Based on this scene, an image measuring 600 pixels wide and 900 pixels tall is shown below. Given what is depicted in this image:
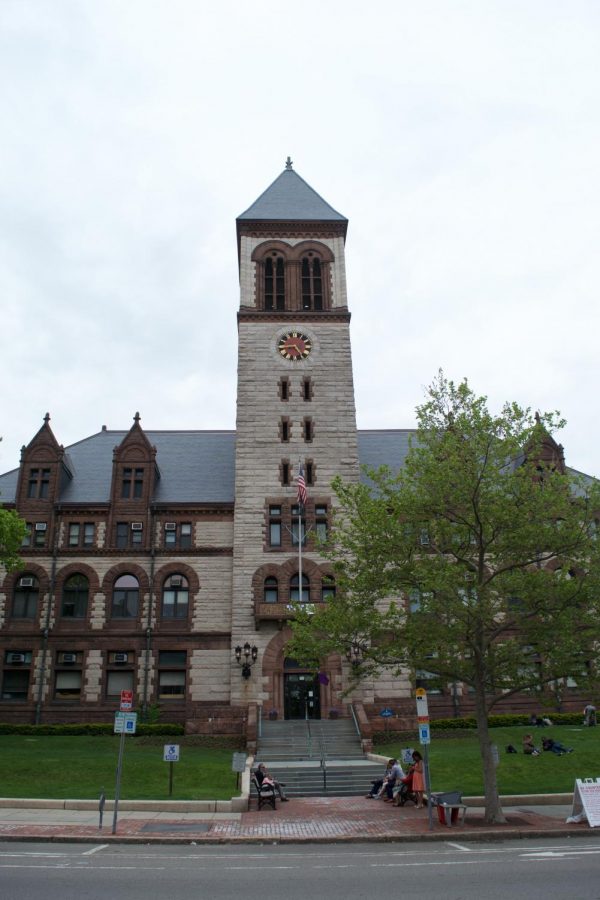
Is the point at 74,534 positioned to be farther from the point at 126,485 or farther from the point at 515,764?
the point at 515,764

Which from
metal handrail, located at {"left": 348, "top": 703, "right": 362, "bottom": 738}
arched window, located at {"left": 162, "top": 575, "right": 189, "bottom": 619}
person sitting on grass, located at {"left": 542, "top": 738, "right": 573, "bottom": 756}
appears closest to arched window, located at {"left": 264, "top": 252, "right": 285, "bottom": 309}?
arched window, located at {"left": 162, "top": 575, "right": 189, "bottom": 619}

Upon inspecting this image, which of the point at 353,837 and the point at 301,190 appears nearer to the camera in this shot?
the point at 353,837

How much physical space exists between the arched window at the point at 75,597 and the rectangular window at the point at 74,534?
1890 mm

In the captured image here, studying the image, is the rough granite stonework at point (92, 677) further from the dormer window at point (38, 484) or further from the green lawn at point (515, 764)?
the green lawn at point (515, 764)

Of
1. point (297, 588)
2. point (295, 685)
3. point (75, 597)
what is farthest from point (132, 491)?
point (295, 685)

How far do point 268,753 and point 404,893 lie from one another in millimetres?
21068

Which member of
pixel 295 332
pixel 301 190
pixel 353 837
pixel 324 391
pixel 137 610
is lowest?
pixel 353 837

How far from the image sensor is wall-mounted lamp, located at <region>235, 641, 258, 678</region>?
36.9 m

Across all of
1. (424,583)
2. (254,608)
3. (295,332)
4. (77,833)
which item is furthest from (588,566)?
(295,332)

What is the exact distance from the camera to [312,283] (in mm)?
47875

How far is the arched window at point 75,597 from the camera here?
40088 mm

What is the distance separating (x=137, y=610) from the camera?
4009 centimetres

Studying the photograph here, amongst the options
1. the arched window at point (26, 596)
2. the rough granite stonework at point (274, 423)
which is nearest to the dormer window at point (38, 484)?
the arched window at point (26, 596)

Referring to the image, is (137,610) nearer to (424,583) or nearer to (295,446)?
(295,446)
